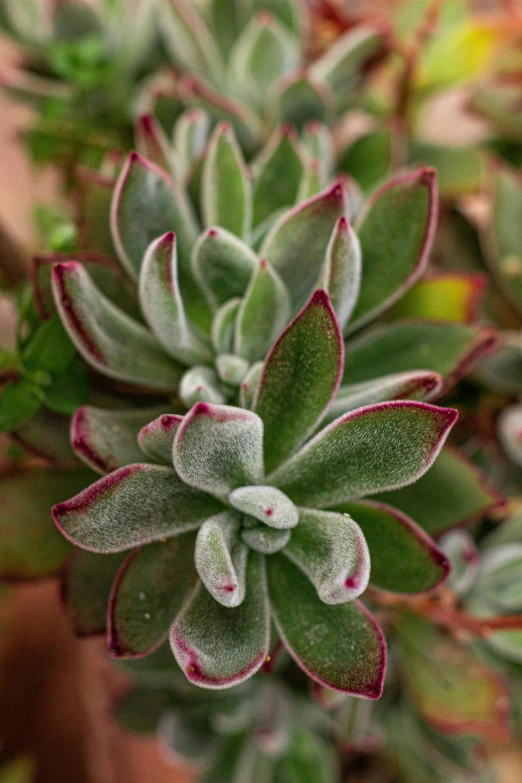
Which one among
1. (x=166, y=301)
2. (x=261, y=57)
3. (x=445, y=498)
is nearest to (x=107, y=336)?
(x=166, y=301)

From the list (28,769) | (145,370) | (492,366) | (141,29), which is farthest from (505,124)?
(28,769)

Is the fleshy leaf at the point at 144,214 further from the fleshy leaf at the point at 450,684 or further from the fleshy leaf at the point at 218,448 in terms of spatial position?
the fleshy leaf at the point at 450,684

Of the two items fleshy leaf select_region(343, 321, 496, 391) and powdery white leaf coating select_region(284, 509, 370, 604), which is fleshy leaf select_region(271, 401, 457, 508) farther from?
fleshy leaf select_region(343, 321, 496, 391)

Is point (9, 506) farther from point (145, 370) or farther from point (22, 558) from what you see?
point (145, 370)

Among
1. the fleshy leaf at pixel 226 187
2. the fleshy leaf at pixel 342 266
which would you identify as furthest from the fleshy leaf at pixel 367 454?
the fleshy leaf at pixel 226 187

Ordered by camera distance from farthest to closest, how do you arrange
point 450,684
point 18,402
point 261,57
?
1. point 261,57
2. point 450,684
3. point 18,402

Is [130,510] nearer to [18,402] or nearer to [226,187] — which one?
[18,402]
